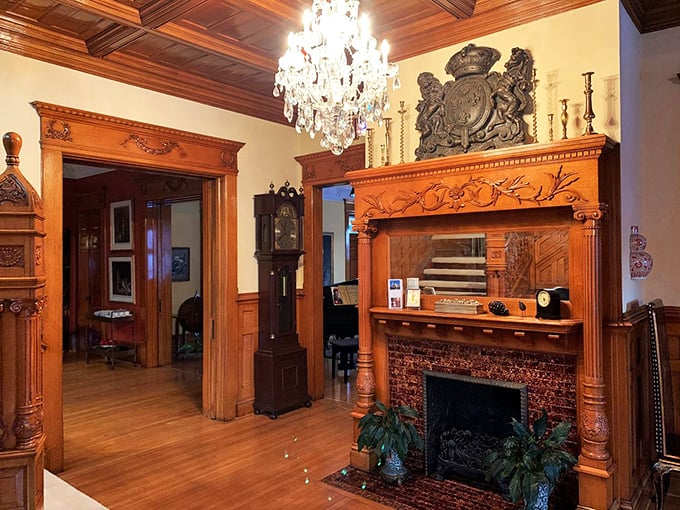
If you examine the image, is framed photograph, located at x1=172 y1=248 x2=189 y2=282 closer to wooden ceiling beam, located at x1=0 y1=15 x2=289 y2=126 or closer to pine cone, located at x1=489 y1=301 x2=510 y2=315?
wooden ceiling beam, located at x1=0 y1=15 x2=289 y2=126

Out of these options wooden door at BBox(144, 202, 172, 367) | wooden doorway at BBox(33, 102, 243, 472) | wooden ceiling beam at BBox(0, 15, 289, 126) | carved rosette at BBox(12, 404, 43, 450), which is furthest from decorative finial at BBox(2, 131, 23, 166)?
wooden door at BBox(144, 202, 172, 367)

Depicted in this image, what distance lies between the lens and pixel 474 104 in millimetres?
3480

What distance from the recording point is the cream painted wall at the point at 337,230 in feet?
34.5

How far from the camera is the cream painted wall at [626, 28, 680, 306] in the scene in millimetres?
3680

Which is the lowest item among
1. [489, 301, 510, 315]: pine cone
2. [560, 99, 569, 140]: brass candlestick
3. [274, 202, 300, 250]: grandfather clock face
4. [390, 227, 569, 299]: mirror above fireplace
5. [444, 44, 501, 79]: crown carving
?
[489, 301, 510, 315]: pine cone

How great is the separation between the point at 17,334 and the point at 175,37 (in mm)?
2416

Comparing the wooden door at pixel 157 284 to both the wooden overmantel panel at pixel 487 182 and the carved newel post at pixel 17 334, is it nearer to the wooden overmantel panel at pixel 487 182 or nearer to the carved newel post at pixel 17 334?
the wooden overmantel panel at pixel 487 182

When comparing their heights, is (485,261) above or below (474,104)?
below

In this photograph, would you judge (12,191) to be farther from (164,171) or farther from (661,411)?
(661,411)

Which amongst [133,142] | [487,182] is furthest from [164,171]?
[487,182]

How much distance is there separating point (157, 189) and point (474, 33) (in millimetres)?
5051

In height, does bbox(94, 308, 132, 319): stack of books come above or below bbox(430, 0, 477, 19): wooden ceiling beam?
below

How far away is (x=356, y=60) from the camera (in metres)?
2.68

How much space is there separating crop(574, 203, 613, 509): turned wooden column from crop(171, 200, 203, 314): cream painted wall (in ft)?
24.2
